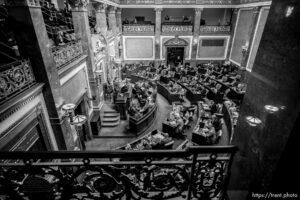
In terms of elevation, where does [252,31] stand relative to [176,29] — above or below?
below

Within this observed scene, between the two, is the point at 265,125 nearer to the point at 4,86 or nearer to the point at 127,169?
the point at 127,169

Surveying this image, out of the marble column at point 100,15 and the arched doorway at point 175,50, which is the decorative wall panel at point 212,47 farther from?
the marble column at point 100,15

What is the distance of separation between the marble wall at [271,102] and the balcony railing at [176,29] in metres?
18.3

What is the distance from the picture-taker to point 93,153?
1669 millimetres

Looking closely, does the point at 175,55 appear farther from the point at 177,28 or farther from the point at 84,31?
the point at 84,31

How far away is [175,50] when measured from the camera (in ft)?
67.7

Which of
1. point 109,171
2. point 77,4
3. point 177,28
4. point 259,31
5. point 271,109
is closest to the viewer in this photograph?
point 271,109

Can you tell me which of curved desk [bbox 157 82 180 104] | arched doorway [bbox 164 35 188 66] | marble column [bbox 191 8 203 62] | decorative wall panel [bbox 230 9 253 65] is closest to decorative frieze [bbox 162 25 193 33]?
marble column [bbox 191 8 203 62]

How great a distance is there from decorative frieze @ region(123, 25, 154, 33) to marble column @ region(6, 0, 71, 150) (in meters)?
14.8

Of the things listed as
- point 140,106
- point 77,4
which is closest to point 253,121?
point 77,4

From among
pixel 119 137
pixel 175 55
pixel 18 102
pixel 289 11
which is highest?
pixel 289 11

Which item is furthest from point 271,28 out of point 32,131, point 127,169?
point 32,131

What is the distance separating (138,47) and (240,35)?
1049 cm

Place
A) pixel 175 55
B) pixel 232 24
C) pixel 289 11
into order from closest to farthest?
1. pixel 289 11
2. pixel 232 24
3. pixel 175 55
